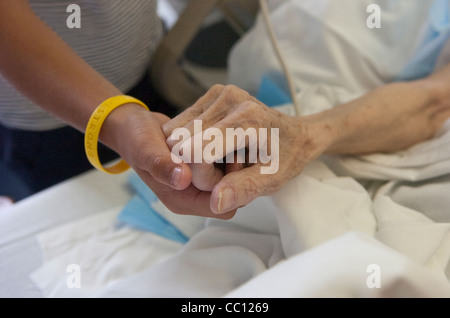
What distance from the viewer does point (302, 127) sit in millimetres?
666

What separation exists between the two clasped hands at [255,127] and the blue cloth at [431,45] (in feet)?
0.41

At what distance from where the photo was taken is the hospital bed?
485mm

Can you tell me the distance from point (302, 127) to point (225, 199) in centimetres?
20

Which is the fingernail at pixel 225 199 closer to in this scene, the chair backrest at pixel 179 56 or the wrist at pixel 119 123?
the wrist at pixel 119 123

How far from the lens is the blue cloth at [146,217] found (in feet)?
2.69

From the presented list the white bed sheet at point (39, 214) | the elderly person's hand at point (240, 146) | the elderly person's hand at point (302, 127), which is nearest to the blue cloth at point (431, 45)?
the elderly person's hand at point (302, 127)

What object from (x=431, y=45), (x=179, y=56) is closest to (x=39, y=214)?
(x=179, y=56)

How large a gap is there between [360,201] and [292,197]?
121mm

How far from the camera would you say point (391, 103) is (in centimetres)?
78
